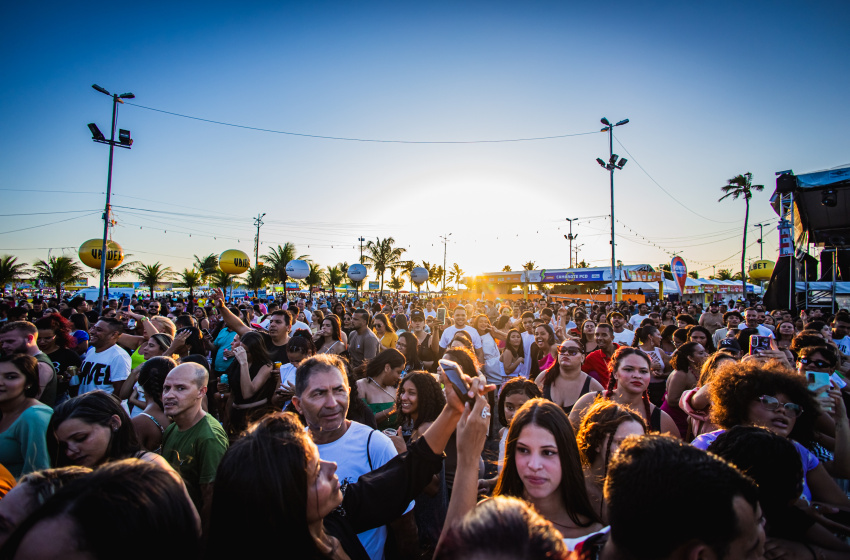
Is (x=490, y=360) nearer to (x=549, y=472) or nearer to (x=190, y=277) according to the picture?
(x=549, y=472)

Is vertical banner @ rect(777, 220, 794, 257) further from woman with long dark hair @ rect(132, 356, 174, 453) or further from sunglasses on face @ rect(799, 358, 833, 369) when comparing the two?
woman with long dark hair @ rect(132, 356, 174, 453)

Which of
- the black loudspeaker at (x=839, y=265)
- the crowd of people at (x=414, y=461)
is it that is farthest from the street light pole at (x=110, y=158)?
the black loudspeaker at (x=839, y=265)

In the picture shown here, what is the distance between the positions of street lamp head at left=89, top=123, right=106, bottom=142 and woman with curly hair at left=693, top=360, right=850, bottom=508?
18.7 metres

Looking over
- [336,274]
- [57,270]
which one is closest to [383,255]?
[336,274]

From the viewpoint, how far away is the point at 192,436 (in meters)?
2.55

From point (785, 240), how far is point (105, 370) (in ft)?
68.7

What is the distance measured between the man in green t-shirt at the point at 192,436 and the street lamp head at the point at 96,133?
52.4 ft

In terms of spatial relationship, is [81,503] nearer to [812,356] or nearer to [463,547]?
[463,547]

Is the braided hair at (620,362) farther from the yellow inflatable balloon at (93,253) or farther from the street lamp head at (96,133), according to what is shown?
the street lamp head at (96,133)

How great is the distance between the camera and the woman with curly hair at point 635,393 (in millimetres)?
3051

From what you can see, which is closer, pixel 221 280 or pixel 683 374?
pixel 683 374

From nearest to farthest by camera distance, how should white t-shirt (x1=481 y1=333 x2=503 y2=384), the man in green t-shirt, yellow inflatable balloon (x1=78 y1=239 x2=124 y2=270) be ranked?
the man in green t-shirt → white t-shirt (x1=481 y1=333 x2=503 y2=384) → yellow inflatable balloon (x1=78 y1=239 x2=124 y2=270)

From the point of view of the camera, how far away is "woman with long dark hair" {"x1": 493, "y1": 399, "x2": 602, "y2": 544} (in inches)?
71.3

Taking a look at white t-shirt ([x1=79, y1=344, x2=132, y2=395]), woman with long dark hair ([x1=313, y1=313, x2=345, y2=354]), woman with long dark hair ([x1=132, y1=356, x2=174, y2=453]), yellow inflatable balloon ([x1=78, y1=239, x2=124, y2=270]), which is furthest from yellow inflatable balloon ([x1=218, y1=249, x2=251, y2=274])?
woman with long dark hair ([x1=132, y1=356, x2=174, y2=453])
